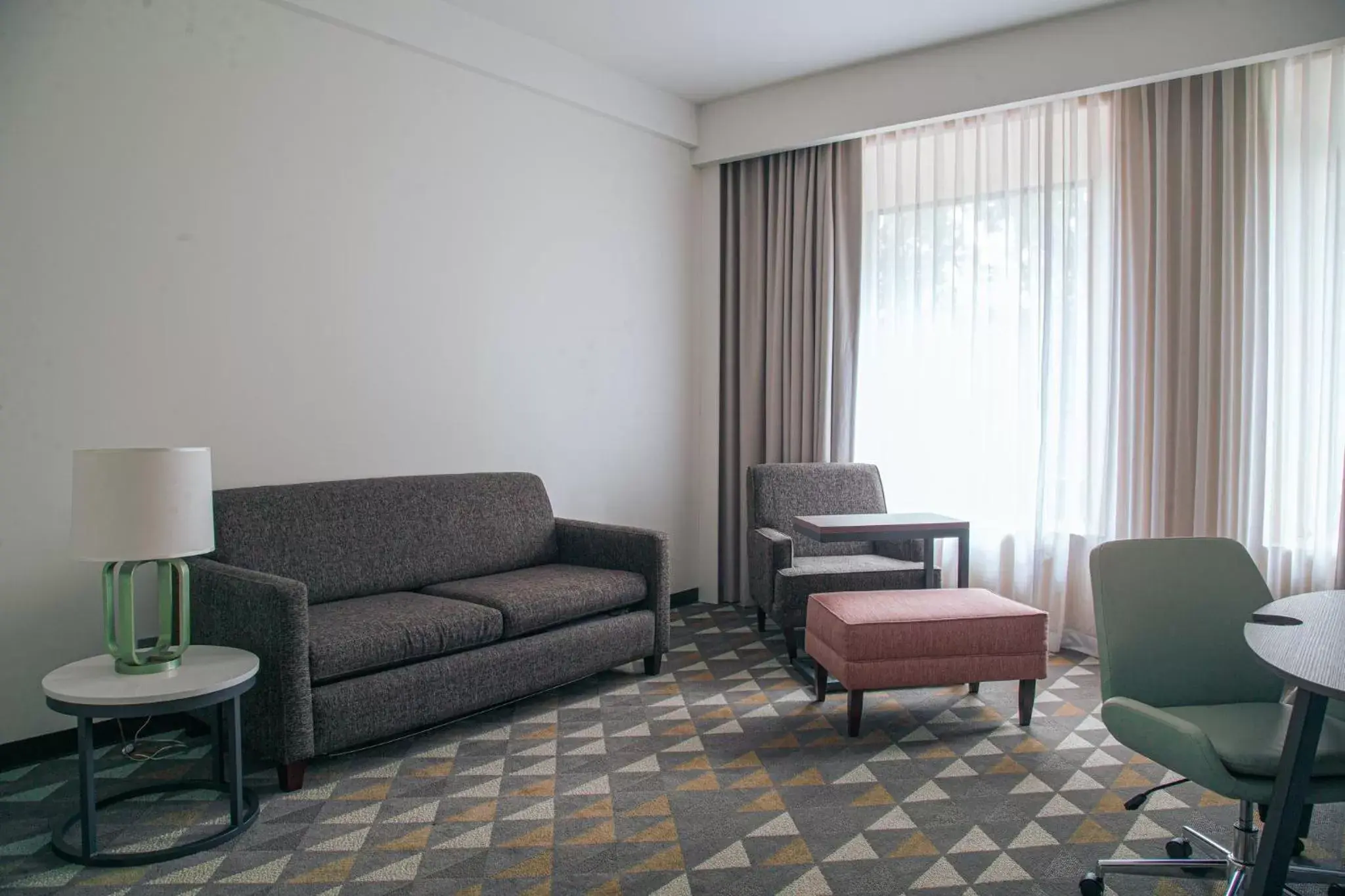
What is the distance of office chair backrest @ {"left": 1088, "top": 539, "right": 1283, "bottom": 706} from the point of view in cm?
232

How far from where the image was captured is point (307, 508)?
3.51 metres

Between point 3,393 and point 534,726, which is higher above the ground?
point 3,393

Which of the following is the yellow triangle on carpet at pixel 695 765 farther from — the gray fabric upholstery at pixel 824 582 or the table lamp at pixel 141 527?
the table lamp at pixel 141 527

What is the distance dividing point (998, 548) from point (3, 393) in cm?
444

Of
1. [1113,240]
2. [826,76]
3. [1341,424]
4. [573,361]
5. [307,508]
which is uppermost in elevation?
[826,76]

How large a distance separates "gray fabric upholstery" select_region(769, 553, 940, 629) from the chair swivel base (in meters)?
1.91

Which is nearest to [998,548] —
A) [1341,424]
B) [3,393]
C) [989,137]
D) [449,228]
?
[1341,424]

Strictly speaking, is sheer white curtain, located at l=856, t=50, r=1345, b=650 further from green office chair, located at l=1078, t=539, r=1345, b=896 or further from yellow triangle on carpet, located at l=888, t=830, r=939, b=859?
yellow triangle on carpet, located at l=888, t=830, r=939, b=859

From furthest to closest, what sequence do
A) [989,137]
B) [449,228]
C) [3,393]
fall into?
[989,137] < [449,228] < [3,393]

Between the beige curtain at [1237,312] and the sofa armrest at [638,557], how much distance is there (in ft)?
7.20

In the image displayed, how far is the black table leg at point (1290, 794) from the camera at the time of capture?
176 cm

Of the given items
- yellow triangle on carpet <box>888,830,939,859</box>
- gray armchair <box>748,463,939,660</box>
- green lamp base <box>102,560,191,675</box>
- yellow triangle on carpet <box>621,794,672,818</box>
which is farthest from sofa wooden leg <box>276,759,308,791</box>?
gray armchair <box>748,463,939,660</box>

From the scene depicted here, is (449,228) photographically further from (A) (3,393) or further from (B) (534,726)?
(B) (534,726)

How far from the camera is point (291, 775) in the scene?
282 cm
